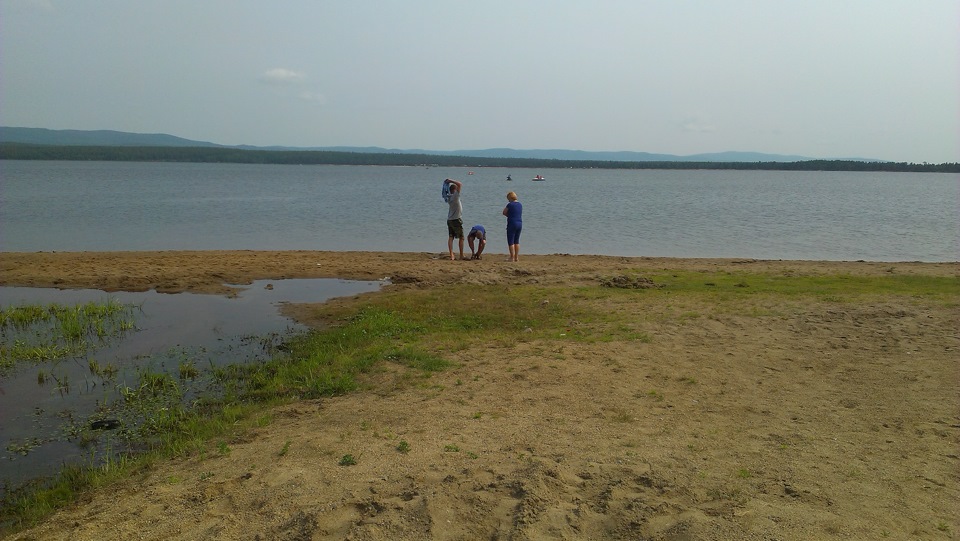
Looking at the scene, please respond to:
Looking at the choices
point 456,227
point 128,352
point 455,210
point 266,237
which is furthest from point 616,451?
point 266,237

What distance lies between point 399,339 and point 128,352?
12.3 feet

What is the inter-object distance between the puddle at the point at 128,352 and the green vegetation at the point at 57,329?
0.23m

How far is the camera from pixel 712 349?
26.9ft

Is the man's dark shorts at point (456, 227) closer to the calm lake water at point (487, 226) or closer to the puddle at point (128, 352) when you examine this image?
the puddle at point (128, 352)

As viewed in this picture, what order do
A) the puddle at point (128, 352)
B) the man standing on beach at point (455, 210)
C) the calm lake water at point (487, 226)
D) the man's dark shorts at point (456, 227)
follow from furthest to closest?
the calm lake water at point (487, 226) < the man's dark shorts at point (456, 227) < the man standing on beach at point (455, 210) < the puddle at point (128, 352)

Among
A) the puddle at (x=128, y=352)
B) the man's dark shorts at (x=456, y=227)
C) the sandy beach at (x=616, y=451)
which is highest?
the man's dark shorts at (x=456, y=227)

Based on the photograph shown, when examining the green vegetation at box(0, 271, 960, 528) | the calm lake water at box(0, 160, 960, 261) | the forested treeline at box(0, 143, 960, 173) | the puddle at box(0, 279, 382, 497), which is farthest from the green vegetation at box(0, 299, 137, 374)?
the forested treeline at box(0, 143, 960, 173)

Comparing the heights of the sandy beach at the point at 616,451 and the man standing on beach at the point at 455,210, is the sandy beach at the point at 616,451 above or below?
below

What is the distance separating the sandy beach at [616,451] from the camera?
4.20 meters

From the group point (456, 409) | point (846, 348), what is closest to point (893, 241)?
point (846, 348)

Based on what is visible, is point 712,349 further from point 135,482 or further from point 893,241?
point 893,241

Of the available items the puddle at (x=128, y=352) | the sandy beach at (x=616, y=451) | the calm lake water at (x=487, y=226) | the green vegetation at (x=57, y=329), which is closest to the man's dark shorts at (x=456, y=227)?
the puddle at (x=128, y=352)

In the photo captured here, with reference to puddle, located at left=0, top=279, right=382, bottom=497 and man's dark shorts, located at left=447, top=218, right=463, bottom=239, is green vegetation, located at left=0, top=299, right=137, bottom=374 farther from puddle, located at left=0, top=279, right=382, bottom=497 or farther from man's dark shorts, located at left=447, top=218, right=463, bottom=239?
man's dark shorts, located at left=447, top=218, right=463, bottom=239

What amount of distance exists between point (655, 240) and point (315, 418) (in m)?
20.4
